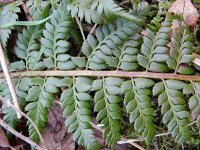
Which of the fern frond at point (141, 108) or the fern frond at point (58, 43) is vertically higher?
the fern frond at point (58, 43)

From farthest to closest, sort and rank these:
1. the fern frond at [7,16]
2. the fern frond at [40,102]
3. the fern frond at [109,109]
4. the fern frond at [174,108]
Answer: the fern frond at [7,16] < the fern frond at [40,102] < the fern frond at [109,109] < the fern frond at [174,108]

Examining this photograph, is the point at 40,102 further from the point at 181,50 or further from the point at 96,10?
the point at 181,50

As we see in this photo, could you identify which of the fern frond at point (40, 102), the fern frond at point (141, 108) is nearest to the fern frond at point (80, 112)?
the fern frond at point (40, 102)

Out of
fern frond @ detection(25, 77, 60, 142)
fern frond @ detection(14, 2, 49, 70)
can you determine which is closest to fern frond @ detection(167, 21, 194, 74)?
fern frond @ detection(25, 77, 60, 142)

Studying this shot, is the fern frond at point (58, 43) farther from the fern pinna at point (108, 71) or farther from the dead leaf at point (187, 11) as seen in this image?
the dead leaf at point (187, 11)

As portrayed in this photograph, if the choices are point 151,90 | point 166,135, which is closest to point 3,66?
point 151,90

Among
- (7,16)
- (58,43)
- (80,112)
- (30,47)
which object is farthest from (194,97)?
(7,16)
